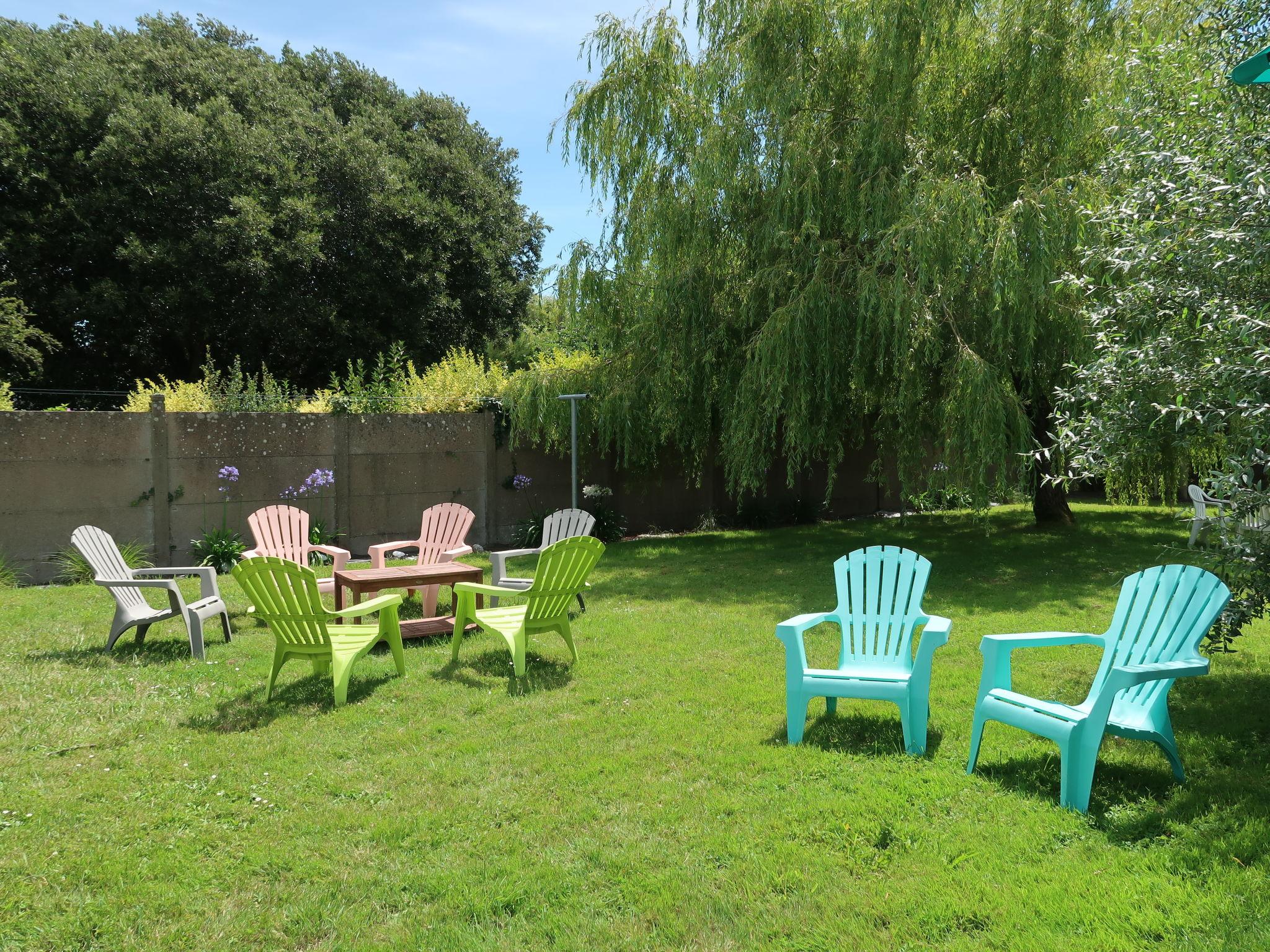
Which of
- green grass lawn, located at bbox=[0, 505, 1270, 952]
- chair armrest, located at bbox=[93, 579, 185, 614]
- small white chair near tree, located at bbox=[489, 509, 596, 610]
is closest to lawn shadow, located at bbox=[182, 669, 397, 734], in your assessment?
green grass lawn, located at bbox=[0, 505, 1270, 952]

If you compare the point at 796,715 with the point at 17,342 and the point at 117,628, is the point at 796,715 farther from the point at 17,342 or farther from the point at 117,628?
the point at 17,342

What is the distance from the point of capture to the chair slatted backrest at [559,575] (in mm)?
5250

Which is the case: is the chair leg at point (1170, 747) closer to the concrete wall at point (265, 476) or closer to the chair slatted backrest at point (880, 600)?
the chair slatted backrest at point (880, 600)

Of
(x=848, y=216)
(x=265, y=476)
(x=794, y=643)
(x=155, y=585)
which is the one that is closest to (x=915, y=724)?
(x=794, y=643)

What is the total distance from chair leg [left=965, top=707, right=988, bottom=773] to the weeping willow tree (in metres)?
4.41

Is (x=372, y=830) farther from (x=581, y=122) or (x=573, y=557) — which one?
(x=581, y=122)

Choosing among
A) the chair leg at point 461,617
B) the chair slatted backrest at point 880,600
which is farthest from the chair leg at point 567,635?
the chair slatted backrest at point 880,600

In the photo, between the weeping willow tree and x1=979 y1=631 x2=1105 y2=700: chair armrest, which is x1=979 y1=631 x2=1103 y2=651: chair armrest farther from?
the weeping willow tree

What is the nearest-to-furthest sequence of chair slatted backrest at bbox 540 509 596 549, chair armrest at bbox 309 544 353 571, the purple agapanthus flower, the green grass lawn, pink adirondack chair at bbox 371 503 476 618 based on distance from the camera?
the green grass lawn
chair armrest at bbox 309 544 353 571
chair slatted backrest at bbox 540 509 596 549
pink adirondack chair at bbox 371 503 476 618
the purple agapanthus flower

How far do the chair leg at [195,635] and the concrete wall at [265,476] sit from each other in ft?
12.5

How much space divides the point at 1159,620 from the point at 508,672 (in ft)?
11.5

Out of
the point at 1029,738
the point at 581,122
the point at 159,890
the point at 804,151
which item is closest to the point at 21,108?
the point at 581,122

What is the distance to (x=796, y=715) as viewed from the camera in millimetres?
4000

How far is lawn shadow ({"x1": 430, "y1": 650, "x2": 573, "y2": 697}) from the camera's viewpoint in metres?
4.98
